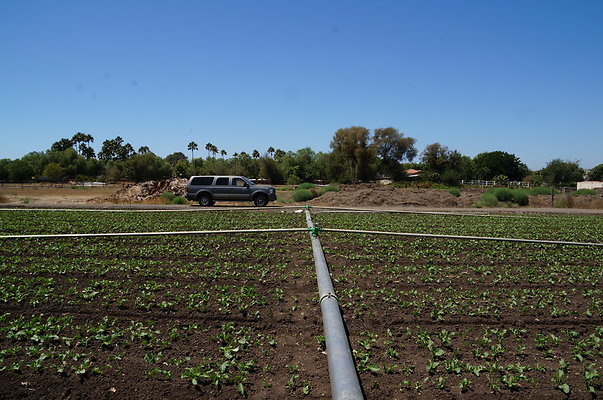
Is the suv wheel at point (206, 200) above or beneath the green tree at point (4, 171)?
beneath

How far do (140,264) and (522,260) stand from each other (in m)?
7.83

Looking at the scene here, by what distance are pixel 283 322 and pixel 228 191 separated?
2247cm

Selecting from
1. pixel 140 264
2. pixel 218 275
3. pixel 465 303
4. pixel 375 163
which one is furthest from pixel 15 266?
pixel 375 163

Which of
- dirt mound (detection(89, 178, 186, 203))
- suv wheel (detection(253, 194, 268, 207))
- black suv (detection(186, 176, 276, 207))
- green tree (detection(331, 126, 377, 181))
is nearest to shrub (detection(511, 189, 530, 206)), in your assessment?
black suv (detection(186, 176, 276, 207))

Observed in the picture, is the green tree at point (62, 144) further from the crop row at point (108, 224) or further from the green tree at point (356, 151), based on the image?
the crop row at point (108, 224)

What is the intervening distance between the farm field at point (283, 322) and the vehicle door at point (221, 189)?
56.5 ft

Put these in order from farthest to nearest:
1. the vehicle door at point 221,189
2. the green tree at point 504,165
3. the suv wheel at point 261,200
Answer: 1. the green tree at point 504,165
2. the vehicle door at point 221,189
3. the suv wheel at point 261,200

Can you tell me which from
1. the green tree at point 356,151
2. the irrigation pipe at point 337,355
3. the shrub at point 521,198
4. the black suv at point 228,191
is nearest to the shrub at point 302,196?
the black suv at point 228,191

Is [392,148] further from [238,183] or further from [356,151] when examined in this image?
[238,183]

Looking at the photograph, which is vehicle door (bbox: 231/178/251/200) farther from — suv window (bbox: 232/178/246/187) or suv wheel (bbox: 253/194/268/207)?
suv wheel (bbox: 253/194/268/207)

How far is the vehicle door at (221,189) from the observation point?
89.6ft

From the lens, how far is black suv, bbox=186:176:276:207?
88.9 feet

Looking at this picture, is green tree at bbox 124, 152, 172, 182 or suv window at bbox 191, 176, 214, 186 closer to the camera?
suv window at bbox 191, 176, 214, 186

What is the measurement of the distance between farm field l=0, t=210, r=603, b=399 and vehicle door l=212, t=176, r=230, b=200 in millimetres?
17208
